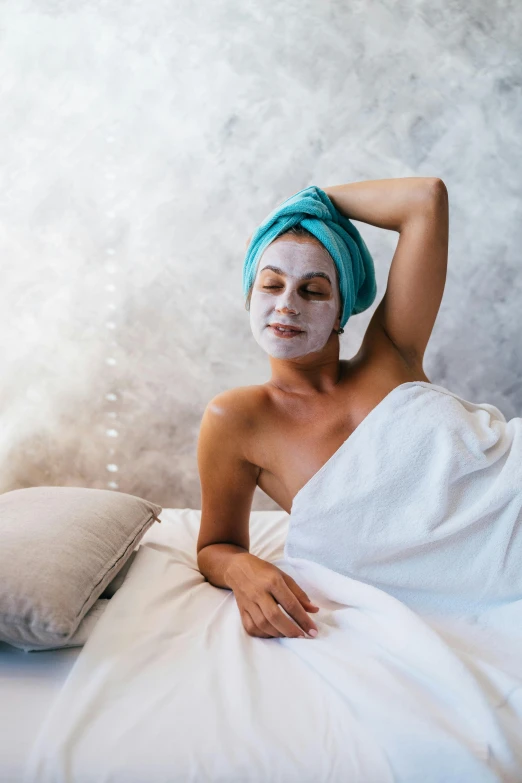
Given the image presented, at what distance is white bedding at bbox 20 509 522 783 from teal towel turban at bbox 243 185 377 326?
0.58m

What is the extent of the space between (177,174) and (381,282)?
75 cm

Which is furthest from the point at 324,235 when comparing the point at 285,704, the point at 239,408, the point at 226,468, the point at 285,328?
the point at 285,704

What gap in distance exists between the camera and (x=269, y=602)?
102 centimetres

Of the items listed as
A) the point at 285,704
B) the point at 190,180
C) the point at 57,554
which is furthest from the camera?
the point at 190,180

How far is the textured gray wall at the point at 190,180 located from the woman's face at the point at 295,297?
36.5 inches

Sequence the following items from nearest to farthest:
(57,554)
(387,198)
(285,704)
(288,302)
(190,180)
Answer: (285,704)
(57,554)
(288,302)
(387,198)
(190,180)

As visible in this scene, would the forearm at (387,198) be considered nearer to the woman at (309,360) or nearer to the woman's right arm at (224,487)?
the woman at (309,360)

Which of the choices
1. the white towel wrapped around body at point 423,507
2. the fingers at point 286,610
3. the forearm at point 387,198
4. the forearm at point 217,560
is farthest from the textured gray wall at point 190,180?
the fingers at point 286,610

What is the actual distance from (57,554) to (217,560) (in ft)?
1.11

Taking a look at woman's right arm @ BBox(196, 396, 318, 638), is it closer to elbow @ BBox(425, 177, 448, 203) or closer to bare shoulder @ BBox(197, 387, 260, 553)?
bare shoulder @ BBox(197, 387, 260, 553)

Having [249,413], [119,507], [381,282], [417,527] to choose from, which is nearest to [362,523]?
[417,527]

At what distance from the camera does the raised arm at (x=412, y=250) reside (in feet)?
4.10

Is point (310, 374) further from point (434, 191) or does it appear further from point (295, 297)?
point (434, 191)

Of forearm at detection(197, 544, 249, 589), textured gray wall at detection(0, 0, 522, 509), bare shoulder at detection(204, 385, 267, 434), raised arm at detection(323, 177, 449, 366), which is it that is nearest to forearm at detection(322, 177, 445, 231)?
raised arm at detection(323, 177, 449, 366)
